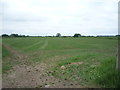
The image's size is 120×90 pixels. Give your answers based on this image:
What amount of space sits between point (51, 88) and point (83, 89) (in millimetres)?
950

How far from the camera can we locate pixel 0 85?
504 cm

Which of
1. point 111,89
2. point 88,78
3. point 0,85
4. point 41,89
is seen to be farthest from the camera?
point 88,78

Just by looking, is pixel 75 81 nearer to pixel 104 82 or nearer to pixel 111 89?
pixel 104 82

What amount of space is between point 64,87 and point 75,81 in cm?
65

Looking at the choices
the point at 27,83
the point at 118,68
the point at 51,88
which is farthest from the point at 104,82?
the point at 27,83

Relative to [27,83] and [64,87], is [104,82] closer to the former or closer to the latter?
→ [64,87]

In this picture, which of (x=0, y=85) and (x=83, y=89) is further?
(x=0, y=85)

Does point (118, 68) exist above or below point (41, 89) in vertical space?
above

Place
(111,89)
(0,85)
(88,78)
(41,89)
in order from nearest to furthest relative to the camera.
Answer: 1. (111,89)
2. (41,89)
3. (0,85)
4. (88,78)

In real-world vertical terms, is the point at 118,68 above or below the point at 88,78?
above

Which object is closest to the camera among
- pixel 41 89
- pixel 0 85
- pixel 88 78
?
pixel 41 89

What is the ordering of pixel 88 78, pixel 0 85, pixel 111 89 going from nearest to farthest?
1. pixel 111 89
2. pixel 0 85
3. pixel 88 78

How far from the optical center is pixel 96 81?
16.1ft

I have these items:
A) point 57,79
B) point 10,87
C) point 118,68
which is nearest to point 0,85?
point 10,87
